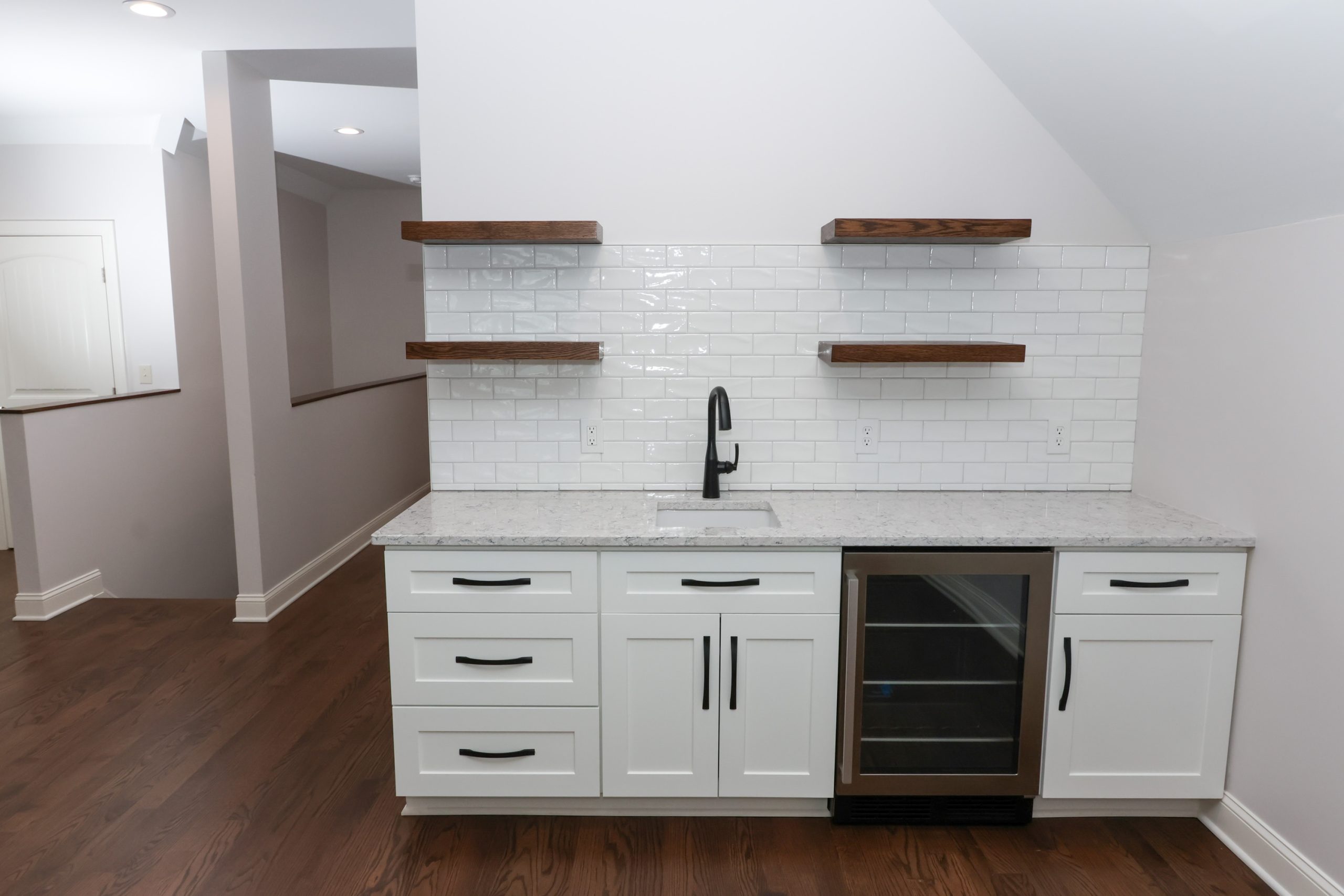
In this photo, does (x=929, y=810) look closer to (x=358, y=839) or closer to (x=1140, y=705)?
(x=1140, y=705)

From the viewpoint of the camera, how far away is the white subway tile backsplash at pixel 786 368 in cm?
257

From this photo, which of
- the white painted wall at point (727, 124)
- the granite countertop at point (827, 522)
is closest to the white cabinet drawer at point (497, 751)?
the granite countertop at point (827, 522)

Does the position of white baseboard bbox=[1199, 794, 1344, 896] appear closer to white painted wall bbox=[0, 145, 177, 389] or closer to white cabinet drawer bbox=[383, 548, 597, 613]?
white cabinet drawer bbox=[383, 548, 597, 613]

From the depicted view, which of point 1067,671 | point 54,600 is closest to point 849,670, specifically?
point 1067,671

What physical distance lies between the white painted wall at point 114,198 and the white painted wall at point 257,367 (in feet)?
4.84

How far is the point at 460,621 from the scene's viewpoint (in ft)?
7.05

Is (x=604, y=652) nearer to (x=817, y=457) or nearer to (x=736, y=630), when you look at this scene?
(x=736, y=630)

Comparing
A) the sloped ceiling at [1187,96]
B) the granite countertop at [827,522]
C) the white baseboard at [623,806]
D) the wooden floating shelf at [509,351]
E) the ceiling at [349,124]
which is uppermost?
the ceiling at [349,124]

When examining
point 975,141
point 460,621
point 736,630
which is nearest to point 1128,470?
point 975,141

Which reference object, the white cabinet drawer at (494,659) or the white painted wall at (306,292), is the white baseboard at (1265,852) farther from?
the white painted wall at (306,292)

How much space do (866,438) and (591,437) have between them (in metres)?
0.90

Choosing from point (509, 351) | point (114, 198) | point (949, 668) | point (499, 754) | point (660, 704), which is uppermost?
point (114, 198)

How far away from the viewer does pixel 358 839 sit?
7.16 ft

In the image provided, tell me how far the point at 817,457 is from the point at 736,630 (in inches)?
29.4
